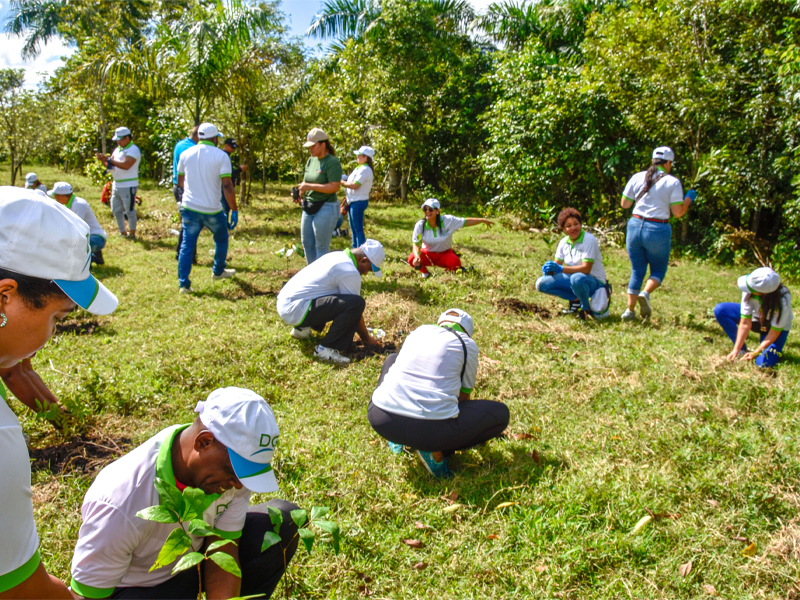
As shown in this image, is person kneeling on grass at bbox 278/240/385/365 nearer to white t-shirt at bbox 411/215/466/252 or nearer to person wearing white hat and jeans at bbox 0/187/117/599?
white t-shirt at bbox 411/215/466/252

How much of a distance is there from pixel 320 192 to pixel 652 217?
13.2 feet

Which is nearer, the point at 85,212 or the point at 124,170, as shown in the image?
the point at 85,212

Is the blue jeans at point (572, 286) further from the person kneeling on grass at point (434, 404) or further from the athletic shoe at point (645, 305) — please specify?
the person kneeling on grass at point (434, 404)

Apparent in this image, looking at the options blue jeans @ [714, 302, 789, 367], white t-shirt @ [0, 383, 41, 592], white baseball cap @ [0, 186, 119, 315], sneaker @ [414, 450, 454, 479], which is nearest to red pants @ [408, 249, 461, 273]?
blue jeans @ [714, 302, 789, 367]

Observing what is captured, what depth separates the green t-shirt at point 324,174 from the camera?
7031 millimetres

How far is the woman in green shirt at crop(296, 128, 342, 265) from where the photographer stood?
7.03 m

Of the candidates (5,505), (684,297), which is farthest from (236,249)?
(5,505)

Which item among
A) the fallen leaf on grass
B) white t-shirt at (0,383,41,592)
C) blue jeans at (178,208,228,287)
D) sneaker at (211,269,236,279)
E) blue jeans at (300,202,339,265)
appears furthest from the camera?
sneaker at (211,269,236,279)

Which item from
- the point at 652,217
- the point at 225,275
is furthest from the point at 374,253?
the point at 652,217

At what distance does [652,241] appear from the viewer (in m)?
6.63

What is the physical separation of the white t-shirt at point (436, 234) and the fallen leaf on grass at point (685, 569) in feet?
20.1

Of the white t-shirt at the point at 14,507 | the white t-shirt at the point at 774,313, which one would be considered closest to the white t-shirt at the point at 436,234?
the white t-shirt at the point at 774,313

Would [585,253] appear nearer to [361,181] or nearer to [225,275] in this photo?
[361,181]

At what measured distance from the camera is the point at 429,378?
357 cm
